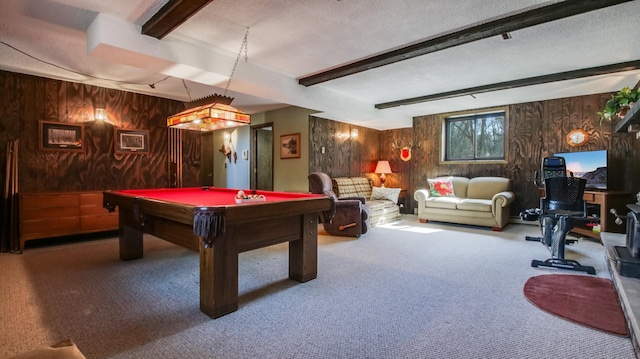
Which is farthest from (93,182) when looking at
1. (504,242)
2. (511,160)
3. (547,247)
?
(511,160)

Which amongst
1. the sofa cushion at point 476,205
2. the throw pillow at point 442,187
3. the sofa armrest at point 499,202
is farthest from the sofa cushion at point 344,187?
the sofa armrest at point 499,202

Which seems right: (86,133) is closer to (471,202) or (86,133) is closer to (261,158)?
(261,158)

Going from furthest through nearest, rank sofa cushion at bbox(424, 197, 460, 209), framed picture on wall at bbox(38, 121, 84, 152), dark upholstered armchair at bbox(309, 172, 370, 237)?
sofa cushion at bbox(424, 197, 460, 209) < dark upholstered armchair at bbox(309, 172, 370, 237) < framed picture on wall at bbox(38, 121, 84, 152)

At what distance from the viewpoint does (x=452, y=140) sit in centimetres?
691

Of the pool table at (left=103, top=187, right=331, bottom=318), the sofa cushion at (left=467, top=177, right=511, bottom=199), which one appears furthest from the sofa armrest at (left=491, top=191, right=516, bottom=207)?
the pool table at (left=103, top=187, right=331, bottom=318)

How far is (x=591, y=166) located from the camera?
4965 mm

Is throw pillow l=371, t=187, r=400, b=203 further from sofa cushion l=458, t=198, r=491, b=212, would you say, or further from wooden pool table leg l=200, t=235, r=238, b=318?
wooden pool table leg l=200, t=235, r=238, b=318

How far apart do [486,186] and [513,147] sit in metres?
0.93

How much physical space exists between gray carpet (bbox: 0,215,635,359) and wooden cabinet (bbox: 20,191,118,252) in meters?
0.43

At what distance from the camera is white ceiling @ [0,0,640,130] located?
8.79ft

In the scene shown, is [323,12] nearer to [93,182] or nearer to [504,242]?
[504,242]

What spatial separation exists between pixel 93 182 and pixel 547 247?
6.78 metres

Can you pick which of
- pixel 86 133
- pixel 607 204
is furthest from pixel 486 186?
pixel 86 133

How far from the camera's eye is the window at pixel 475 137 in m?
6.28
